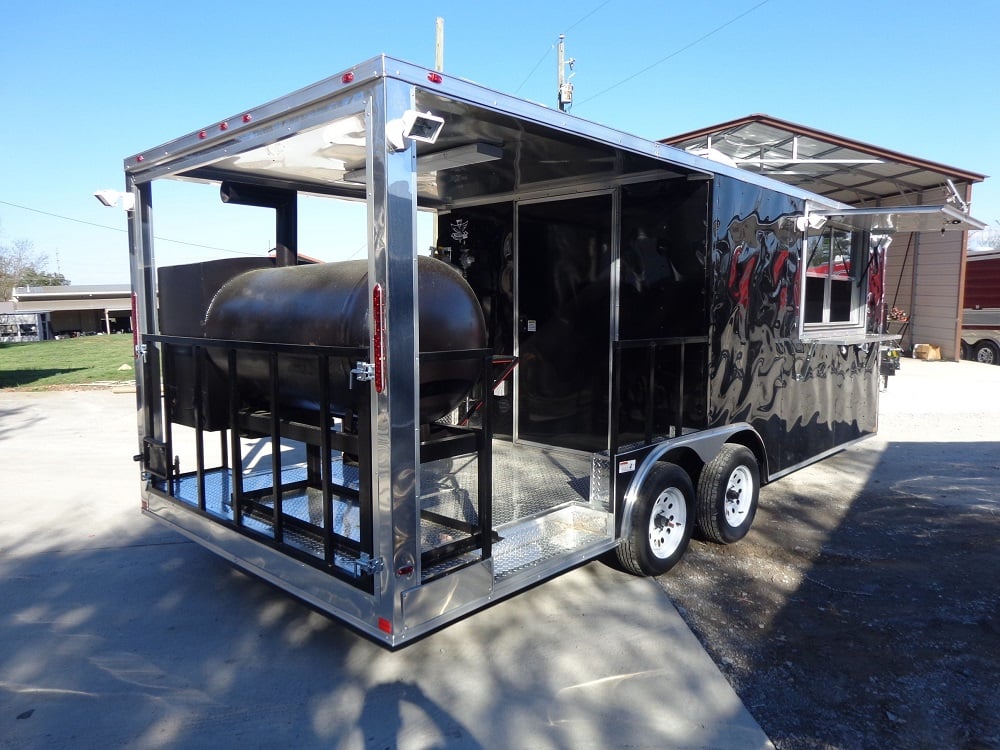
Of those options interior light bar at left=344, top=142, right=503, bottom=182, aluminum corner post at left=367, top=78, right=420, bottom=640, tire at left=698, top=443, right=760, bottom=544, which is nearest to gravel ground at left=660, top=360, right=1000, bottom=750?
tire at left=698, top=443, right=760, bottom=544

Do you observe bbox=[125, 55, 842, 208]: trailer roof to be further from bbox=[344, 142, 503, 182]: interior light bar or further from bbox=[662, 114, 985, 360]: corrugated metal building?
bbox=[662, 114, 985, 360]: corrugated metal building

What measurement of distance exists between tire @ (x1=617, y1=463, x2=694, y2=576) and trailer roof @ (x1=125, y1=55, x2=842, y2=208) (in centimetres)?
185

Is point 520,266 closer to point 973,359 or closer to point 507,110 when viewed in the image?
point 507,110

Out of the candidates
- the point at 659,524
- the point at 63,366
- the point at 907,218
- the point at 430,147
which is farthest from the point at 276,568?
the point at 63,366

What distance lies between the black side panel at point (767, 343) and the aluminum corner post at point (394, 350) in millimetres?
2523

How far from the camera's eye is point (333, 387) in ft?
11.0

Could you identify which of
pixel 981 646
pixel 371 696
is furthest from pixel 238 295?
pixel 981 646

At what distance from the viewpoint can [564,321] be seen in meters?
5.71

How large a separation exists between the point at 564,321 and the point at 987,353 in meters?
18.1

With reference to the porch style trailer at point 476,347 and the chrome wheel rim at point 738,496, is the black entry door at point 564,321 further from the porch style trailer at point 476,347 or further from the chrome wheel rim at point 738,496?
the chrome wheel rim at point 738,496

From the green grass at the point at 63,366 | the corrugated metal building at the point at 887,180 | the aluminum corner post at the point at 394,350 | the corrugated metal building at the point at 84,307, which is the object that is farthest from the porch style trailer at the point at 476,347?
the corrugated metal building at the point at 84,307

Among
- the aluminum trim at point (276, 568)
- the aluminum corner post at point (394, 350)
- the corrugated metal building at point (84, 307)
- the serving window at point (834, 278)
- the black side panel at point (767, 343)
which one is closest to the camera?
the aluminum corner post at point (394, 350)

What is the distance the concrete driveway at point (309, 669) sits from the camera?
2.89 m

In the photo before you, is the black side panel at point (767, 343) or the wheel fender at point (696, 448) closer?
the wheel fender at point (696, 448)
